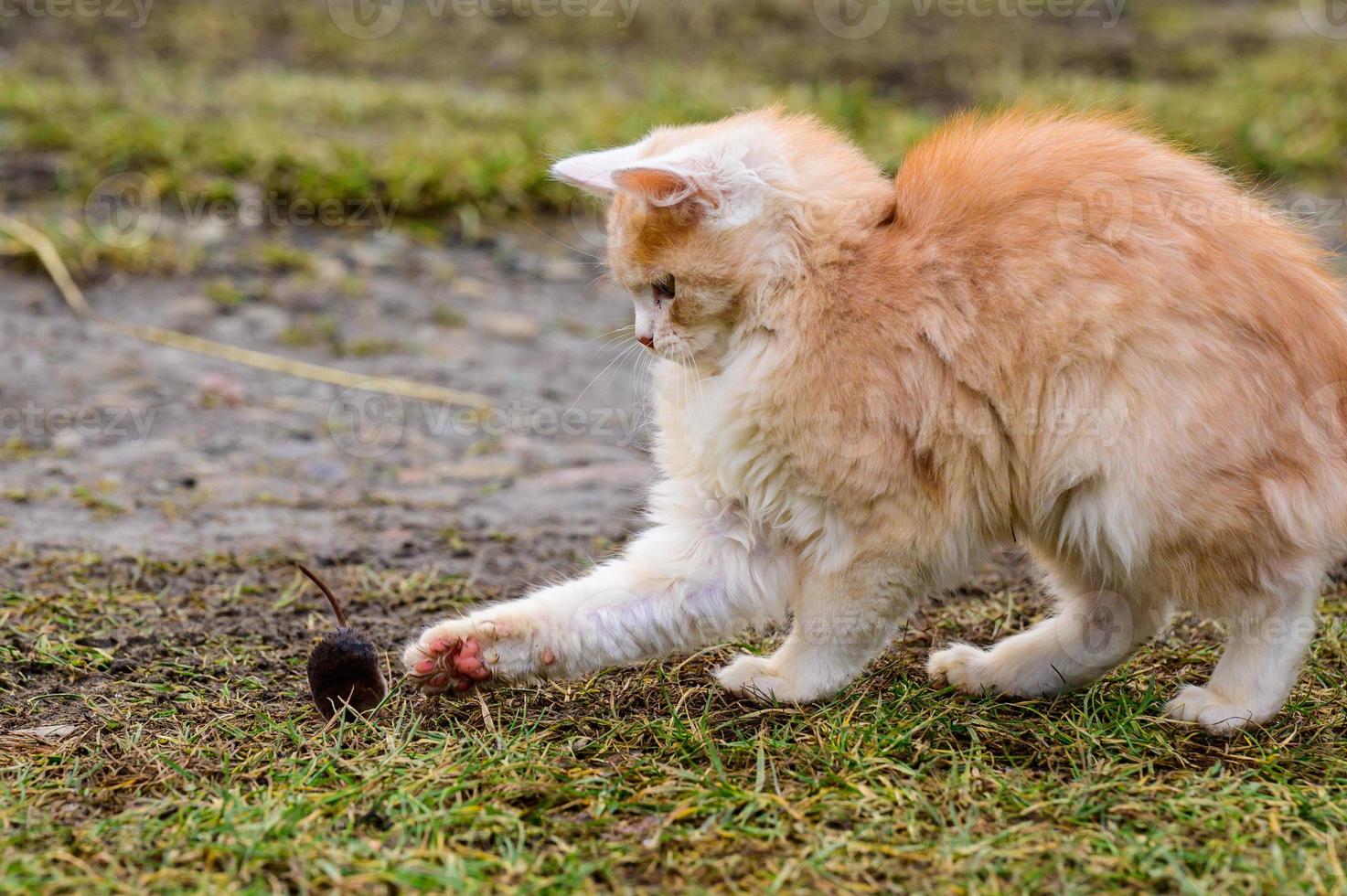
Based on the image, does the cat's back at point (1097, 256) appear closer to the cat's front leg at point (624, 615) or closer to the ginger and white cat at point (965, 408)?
the ginger and white cat at point (965, 408)

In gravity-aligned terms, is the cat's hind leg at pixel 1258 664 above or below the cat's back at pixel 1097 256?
below

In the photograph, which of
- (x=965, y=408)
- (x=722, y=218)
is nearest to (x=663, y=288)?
(x=722, y=218)

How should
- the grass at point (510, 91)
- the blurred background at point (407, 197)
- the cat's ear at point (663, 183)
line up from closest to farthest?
the cat's ear at point (663, 183), the blurred background at point (407, 197), the grass at point (510, 91)

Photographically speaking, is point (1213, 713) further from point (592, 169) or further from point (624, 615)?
point (592, 169)

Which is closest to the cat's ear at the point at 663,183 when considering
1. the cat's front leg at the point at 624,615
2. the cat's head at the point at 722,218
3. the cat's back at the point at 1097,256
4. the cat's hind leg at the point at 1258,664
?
the cat's head at the point at 722,218

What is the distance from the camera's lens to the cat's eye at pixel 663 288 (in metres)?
3.00

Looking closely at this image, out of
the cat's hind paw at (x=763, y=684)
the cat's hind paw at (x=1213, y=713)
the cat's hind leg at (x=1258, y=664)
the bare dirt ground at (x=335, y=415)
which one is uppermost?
the cat's hind leg at (x=1258, y=664)

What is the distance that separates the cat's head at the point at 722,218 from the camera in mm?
2891

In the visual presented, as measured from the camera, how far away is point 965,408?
9.11ft

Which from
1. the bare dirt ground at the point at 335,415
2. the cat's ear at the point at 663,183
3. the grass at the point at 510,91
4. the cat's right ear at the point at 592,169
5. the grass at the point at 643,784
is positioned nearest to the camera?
the grass at the point at 643,784

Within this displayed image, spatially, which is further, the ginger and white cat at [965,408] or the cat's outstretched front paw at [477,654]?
the cat's outstretched front paw at [477,654]

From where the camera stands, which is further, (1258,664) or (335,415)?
(335,415)

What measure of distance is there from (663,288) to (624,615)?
73cm

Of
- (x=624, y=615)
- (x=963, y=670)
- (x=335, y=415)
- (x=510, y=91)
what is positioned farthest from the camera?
(x=510, y=91)
